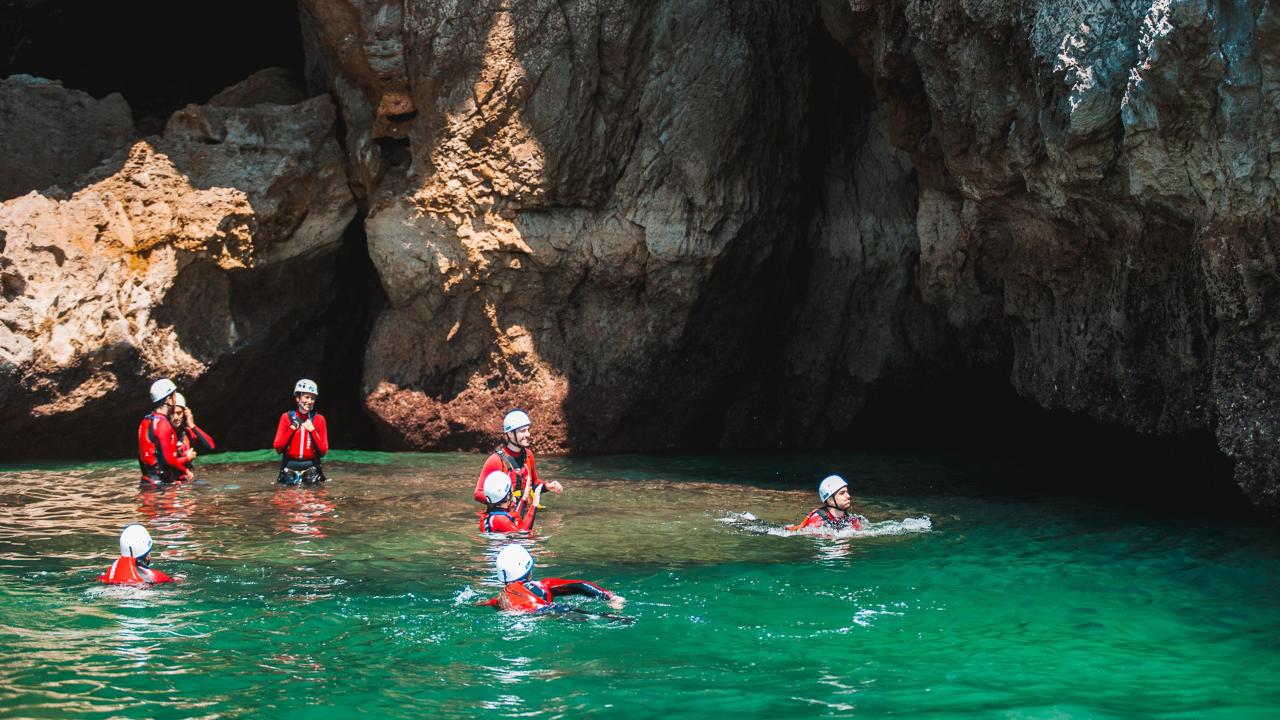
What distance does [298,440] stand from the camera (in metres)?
15.1

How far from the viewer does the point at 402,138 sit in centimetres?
1944

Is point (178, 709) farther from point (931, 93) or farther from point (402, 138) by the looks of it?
point (402, 138)

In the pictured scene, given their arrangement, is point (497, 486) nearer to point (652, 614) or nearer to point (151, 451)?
point (652, 614)

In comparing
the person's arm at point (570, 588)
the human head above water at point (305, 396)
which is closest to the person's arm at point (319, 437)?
the human head above water at point (305, 396)

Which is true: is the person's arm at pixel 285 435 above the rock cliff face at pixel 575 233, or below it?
below

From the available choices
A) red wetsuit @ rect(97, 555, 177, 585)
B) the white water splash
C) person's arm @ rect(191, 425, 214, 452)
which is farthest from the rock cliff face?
red wetsuit @ rect(97, 555, 177, 585)

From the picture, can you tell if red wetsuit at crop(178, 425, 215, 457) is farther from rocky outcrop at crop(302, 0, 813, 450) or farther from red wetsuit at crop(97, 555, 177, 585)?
red wetsuit at crop(97, 555, 177, 585)

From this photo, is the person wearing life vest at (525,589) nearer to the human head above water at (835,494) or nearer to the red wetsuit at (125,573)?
the red wetsuit at (125,573)

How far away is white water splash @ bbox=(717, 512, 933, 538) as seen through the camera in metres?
11.9

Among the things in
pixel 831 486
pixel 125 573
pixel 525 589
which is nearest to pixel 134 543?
pixel 125 573

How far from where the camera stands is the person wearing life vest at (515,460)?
1180cm

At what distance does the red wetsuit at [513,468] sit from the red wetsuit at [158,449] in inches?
199

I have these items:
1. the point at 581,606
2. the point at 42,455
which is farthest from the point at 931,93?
the point at 42,455

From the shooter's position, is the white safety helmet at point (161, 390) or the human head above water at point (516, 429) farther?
the white safety helmet at point (161, 390)
